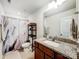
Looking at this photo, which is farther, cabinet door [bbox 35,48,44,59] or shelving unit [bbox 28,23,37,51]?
shelving unit [bbox 28,23,37,51]

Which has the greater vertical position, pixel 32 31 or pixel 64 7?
pixel 64 7

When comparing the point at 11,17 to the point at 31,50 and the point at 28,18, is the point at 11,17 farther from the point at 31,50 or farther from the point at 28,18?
the point at 31,50

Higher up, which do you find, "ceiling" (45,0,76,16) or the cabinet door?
"ceiling" (45,0,76,16)

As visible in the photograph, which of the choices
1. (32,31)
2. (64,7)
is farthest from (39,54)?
(32,31)

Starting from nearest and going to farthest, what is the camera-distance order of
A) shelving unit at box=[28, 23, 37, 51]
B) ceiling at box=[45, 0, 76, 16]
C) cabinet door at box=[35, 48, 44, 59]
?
ceiling at box=[45, 0, 76, 16] < cabinet door at box=[35, 48, 44, 59] < shelving unit at box=[28, 23, 37, 51]

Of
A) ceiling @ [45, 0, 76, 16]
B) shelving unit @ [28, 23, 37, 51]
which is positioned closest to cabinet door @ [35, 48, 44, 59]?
ceiling @ [45, 0, 76, 16]

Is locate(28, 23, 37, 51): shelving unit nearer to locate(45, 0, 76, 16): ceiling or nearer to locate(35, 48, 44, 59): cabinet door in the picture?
locate(45, 0, 76, 16): ceiling

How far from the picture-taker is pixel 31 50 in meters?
3.62

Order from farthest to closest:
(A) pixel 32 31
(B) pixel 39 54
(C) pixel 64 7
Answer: (A) pixel 32 31 → (B) pixel 39 54 → (C) pixel 64 7

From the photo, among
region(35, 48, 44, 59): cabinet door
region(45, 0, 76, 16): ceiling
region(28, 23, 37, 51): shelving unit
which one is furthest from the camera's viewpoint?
region(28, 23, 37, 51): shelving unit

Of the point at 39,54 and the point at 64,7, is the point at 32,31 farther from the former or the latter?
the point at 64,7

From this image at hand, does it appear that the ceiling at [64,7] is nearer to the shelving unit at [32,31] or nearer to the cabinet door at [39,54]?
the cabinet door at [39,54]

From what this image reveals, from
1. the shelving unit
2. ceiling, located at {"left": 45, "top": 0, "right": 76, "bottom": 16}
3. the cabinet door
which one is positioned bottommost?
the cabinet door

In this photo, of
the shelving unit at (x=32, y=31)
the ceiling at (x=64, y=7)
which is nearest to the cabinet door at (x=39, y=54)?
the ceiling at (x=64, y=7)
